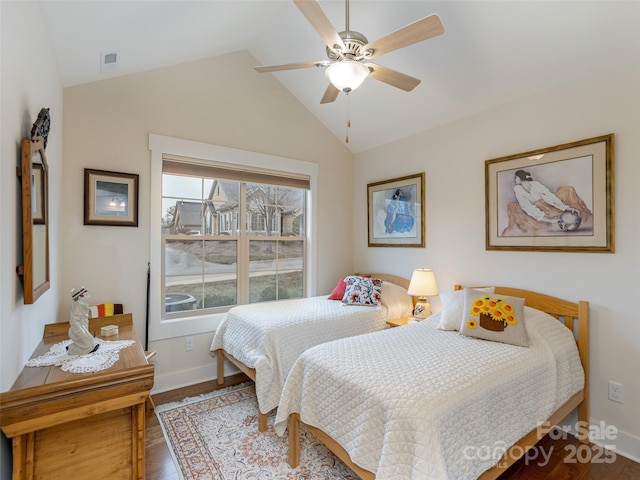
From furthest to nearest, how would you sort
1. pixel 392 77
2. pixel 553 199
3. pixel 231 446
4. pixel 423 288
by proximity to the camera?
pixel 423 288, pixel 553 199, pixel 231 446, pixel 392 77

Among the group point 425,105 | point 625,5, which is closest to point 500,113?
point 425,105

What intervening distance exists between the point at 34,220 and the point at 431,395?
6.34 ft

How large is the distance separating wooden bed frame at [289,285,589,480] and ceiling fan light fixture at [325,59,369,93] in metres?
1.90

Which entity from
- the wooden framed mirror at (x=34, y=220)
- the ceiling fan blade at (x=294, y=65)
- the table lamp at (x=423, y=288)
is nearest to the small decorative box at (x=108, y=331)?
the wooden framed mirror at (x=34, y=220)

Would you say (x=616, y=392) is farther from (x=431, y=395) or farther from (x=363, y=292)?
(x=363, y=292)

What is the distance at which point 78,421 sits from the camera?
4.32ft

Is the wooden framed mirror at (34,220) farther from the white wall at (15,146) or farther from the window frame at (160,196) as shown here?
the window frame at (160,196)

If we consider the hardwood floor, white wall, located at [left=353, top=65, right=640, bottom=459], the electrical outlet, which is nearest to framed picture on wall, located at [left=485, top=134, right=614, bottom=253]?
white wall, located at [left=353, top=65, right=640, bottom=459]

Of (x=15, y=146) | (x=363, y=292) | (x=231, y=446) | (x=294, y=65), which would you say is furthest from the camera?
(x=363, y=292)

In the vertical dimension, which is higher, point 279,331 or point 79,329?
point 79,329

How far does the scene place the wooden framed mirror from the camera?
51.2 inches

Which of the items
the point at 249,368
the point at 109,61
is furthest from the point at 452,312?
the point at 109,61

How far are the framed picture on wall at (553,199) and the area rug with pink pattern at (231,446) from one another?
84.8 inches

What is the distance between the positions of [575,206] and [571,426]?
5.23ft
